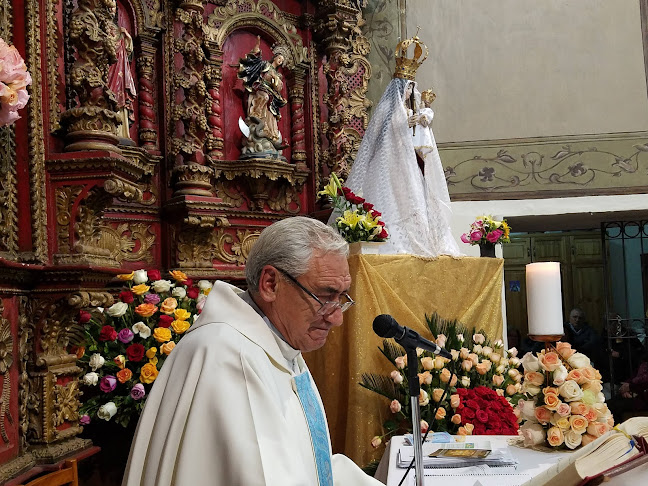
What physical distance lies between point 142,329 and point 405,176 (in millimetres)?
2500

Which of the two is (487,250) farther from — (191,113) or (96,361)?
(96,361)

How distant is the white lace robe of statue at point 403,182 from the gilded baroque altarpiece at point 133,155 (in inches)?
29.8

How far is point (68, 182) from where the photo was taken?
3426 millimetres

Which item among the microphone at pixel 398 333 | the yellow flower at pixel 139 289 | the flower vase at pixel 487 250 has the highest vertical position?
the flower vase at pixel 487 250

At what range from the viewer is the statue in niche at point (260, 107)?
6.05 meters

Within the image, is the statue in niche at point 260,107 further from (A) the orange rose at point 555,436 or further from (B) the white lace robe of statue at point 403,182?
(A) the orange rose at point 555,436

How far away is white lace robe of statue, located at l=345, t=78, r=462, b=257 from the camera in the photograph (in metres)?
5.32

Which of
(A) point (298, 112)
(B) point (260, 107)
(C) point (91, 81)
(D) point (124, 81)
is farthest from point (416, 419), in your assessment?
(A) point (298, 112)

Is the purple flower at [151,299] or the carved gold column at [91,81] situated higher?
the carved gold column at [91,81]

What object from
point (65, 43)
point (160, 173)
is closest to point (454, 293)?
point (160, 173)

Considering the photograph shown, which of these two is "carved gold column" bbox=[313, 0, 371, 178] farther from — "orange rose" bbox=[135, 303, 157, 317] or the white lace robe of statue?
"orange rose" bbox=[135, 303, 157, 317]

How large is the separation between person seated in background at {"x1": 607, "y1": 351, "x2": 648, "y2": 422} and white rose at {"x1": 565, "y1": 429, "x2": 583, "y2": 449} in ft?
16.1

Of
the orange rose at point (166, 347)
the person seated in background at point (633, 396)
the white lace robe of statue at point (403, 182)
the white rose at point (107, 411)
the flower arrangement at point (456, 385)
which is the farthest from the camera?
the person seated in background at point (633, 396)

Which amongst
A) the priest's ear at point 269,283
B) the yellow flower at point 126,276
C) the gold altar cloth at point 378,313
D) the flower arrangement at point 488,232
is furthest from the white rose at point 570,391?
the flower arrangement at point 488,232
